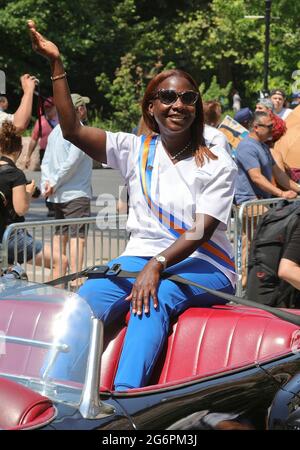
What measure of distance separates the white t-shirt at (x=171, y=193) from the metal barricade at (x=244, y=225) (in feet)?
11.9

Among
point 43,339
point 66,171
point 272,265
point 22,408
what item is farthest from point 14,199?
point 22,408

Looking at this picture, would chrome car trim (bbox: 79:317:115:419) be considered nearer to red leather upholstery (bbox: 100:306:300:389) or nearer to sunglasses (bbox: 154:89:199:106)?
red leather upholstery (bbox: 100:306:300:389)

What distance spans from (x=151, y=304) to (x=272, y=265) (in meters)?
2.41

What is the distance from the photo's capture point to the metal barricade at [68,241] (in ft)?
23.7

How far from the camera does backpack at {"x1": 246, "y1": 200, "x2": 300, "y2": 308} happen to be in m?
6.52

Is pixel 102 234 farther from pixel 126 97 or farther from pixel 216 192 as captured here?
pixel 126 97

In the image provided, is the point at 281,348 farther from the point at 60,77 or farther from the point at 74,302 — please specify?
the point at 60,77

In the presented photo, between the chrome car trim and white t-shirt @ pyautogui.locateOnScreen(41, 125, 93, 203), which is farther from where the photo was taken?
white t-shirt @ pyautogui.locateOnScreen(41, 125, 93, 203)

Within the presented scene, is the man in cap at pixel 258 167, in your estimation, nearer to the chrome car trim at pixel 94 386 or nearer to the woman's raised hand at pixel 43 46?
the woman's raised hand at pixel 43 46

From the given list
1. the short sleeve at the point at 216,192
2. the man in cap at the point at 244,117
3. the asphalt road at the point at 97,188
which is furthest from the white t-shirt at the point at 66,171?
the asphalt road at the point at 97,188

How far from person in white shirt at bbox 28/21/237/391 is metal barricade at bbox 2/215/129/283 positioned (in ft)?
7.84

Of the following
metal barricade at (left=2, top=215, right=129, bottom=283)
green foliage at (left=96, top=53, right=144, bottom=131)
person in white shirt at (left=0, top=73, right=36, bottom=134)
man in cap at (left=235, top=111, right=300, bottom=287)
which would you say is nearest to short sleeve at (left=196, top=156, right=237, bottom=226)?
metal barricade at (left=2, top=215, right=129, bottom=283)

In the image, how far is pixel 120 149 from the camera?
15.6 ft

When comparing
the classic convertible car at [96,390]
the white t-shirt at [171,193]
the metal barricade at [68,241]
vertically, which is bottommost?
the metal barricade at [68,241]
